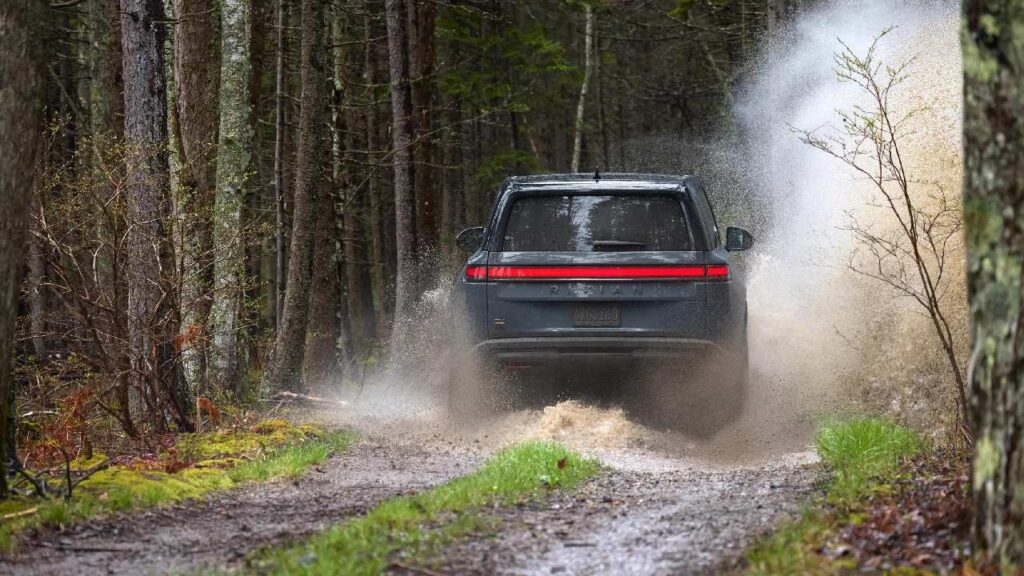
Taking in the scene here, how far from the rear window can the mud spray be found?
1474 millimetres

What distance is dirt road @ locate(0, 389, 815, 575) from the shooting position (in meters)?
5.55

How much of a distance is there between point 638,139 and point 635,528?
1765 inches

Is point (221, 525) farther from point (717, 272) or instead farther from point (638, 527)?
point (717, 272)

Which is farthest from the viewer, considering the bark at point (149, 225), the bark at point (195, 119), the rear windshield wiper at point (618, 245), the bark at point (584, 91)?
the bark at point (584, 91)

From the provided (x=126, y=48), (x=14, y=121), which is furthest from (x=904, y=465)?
(x=126, y=48)

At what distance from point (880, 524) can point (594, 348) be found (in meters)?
4.24

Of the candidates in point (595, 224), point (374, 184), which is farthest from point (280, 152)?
point (595, 224)

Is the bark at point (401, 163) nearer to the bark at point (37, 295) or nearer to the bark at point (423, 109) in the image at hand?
the bark at point (423, 109)

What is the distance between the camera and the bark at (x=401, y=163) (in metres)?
17.7

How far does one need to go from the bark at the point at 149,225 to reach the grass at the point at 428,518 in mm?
3102

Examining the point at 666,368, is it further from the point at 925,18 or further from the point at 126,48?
the point at 925,18

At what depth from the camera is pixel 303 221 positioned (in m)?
14.8

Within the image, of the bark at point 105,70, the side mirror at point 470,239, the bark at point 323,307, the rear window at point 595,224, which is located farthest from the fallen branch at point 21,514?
the bark at point 105,70

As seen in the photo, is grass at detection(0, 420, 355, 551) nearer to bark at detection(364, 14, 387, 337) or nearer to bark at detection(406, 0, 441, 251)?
bark at detection(406, 0, 441, 251)
